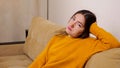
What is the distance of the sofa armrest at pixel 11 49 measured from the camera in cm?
274

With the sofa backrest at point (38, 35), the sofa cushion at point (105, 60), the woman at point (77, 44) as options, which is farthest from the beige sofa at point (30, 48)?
the sofa cushion at point (105, 60)

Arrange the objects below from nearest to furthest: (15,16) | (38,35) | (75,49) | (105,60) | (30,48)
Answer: (105,60) → (75,49) → (38,35) → (30,48) → (15,16)

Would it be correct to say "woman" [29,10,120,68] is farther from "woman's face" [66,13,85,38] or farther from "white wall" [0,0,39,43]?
"white wall" [0,0,39,43]

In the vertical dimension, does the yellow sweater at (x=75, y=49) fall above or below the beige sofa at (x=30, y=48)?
above

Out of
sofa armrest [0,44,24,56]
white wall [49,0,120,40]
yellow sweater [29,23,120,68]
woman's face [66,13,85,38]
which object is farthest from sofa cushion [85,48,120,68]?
sofa armrest [0,44,24,56]

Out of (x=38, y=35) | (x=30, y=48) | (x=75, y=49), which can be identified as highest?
(x=75, y=49)

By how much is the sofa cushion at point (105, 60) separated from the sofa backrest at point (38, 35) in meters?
0.78

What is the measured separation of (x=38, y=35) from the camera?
244 cm

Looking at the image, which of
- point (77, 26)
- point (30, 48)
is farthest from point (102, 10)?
point (30, 48)

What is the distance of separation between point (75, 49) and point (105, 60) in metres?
0.34

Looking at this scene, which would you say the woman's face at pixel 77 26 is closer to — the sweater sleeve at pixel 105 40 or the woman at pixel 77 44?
the woman at pixel 77 44

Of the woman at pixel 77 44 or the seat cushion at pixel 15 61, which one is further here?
the seat cushion at pixel 15 61

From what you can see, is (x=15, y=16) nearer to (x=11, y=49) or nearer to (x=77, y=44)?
(x=11, y=49)

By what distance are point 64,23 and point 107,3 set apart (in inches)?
42.5
